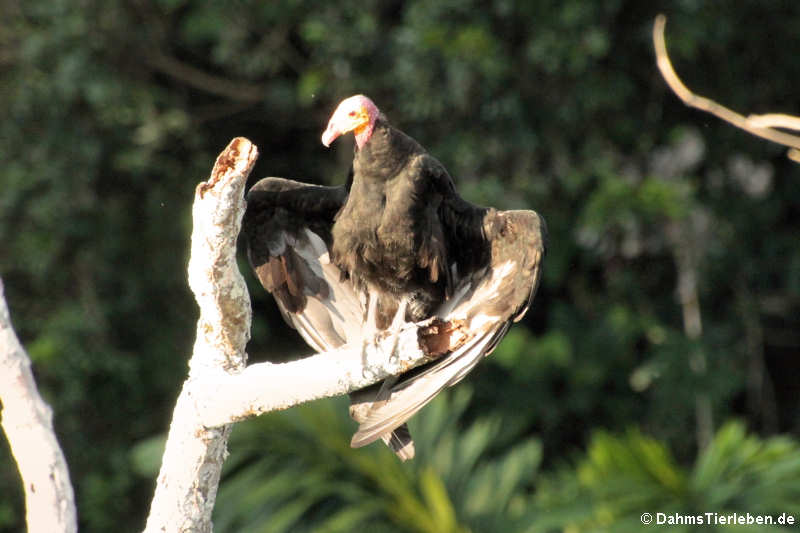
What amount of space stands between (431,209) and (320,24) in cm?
220

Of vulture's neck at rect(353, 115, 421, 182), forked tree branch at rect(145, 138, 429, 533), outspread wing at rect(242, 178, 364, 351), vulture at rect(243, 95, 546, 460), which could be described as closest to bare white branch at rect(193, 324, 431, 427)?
forked tree branch at rect(145, 138, 429, 533)

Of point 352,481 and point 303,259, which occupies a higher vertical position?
point 303,259

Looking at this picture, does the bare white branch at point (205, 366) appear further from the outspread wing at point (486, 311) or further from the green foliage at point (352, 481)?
the green foliage at point (352, 481)

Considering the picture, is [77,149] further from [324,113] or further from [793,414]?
[793,414]

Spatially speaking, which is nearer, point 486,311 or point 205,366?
point 205,366

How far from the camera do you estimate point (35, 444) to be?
2510 mm

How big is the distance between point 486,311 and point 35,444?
1234 millimetres

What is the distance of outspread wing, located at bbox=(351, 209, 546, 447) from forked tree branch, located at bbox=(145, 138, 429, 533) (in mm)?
415

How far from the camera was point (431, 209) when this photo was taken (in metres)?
3.32

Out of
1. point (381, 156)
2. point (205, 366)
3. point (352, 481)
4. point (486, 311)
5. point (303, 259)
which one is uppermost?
point (381, 156)

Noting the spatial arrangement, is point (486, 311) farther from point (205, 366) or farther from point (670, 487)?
point (670, 487)

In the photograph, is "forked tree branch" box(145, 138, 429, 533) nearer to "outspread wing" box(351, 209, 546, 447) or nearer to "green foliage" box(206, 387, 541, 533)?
"outspread wing" box(351, 209, 546, 447)

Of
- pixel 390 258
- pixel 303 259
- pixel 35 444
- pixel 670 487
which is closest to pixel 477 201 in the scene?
pixel 670 487

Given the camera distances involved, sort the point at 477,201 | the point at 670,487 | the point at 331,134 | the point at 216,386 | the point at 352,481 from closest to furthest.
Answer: the point at 216,386 → the point at 331,134 → the point at 670,487 → the point at 352,481 → the point at 477,201
